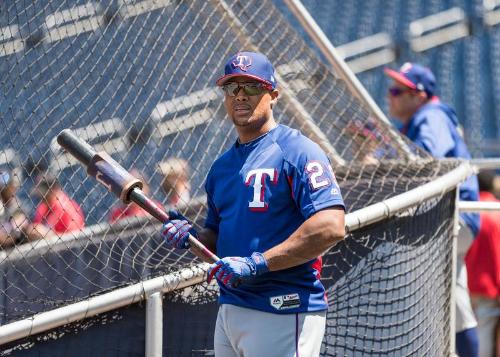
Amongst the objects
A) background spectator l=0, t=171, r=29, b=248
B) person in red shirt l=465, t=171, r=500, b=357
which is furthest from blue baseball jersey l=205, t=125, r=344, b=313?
person in red shirt l=465, t=171, r=500, b=357

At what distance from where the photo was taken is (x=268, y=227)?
316 cm

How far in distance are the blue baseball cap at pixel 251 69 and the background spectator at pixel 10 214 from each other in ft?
4.91

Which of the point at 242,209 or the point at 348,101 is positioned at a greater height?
the point at 348,101

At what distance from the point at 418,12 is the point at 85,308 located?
1062cm

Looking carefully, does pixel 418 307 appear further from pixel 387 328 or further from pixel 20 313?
pixel 20 313

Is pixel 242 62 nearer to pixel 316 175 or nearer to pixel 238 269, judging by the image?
pixel 316 175

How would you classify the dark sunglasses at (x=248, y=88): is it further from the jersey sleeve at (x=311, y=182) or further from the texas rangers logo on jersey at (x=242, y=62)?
the jersey sleeve at (x=311, y=182)

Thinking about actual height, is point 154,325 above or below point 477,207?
below

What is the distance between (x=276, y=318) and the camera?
313 centimetres

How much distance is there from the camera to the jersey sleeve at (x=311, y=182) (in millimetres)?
3076

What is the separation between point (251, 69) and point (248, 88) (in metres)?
0.06

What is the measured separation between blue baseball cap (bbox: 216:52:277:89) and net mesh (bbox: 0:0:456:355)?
928 mm

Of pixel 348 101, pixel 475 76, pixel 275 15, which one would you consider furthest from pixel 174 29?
pixel 475 76

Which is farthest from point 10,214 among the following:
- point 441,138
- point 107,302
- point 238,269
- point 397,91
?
point 397,91
